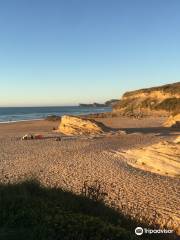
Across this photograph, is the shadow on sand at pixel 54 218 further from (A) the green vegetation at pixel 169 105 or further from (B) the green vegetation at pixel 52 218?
(A) the green vegetation at pixel 169 105

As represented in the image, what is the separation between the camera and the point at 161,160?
1712 centimetres

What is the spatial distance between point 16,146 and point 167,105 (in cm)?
5268

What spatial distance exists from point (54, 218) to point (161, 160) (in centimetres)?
1081

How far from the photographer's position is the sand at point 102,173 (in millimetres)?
11539

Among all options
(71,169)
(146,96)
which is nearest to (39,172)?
(71,169)

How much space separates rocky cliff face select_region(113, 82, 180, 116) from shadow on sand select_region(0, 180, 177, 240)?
6368cm

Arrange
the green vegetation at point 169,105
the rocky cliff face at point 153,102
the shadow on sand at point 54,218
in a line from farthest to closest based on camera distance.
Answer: the rocky cliff face at point 153,102 → the green vegetation at point 169,105 → the shadow on sand at point 54,218

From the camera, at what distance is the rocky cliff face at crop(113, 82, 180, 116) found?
7572 cm

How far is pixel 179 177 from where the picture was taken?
16.1 meters

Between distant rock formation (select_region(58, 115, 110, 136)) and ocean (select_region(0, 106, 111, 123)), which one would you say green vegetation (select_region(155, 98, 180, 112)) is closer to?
ocean (select_region(0, 106, 111, 123))

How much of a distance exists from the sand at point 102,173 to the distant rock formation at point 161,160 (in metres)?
0.35

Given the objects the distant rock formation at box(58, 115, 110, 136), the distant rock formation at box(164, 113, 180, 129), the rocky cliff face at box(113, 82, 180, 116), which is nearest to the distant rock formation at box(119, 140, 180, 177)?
the distant rock formation at box(58, 115, 110, 136)

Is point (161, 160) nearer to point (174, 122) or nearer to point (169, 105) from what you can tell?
point (174, 122)

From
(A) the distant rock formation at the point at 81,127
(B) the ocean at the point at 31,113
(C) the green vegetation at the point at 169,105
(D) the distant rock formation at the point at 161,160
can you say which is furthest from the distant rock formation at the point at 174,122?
(B) the ocean at the point at 31,113
